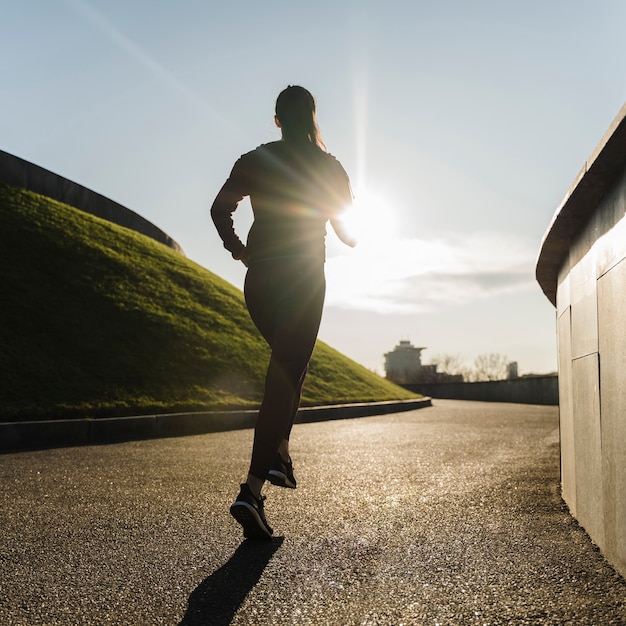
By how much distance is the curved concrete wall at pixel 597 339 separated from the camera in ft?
8.20

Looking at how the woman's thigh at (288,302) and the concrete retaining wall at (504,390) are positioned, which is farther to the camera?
the concrete retaining wall at (504,390)

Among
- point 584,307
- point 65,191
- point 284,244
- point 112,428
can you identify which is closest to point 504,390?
point 65,191

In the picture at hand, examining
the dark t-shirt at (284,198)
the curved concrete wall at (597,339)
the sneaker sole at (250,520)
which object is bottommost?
the sneaker sole at (250,520)

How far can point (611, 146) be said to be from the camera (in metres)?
2.43

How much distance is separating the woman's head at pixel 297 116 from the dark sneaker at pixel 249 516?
1.86 metres

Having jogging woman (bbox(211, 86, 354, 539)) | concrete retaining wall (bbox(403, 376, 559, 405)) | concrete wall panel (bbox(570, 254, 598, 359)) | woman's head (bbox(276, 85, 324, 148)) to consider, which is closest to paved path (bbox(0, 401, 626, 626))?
jogging woman (bbox(211, 86, 354, 539))

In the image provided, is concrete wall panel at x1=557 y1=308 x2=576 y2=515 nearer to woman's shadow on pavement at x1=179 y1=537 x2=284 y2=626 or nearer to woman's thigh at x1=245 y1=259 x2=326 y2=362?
woman's thigh at x1=245 y1=259 x2=326 y2=362

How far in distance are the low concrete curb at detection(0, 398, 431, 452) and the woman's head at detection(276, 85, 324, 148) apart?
5603 mm

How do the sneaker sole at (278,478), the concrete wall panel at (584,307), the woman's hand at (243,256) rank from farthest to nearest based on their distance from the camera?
the woman's hand at (243,256) < the sneaker sole at (278,478) < the concrete wall panel at (584,307)

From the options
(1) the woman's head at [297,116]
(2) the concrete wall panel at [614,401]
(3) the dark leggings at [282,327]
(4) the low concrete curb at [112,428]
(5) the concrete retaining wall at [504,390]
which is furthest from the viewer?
(5) the concrete retaining wall at [504,390]

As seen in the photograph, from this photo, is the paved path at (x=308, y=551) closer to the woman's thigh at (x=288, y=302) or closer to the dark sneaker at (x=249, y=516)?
the dark sneaker at (x=249, y=516)

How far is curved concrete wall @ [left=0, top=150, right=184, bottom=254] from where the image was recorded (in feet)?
65.6

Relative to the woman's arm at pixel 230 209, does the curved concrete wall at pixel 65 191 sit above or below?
above

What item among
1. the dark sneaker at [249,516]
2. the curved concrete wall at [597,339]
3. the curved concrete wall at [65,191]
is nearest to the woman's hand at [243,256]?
the dark sneaker at [249,516]
